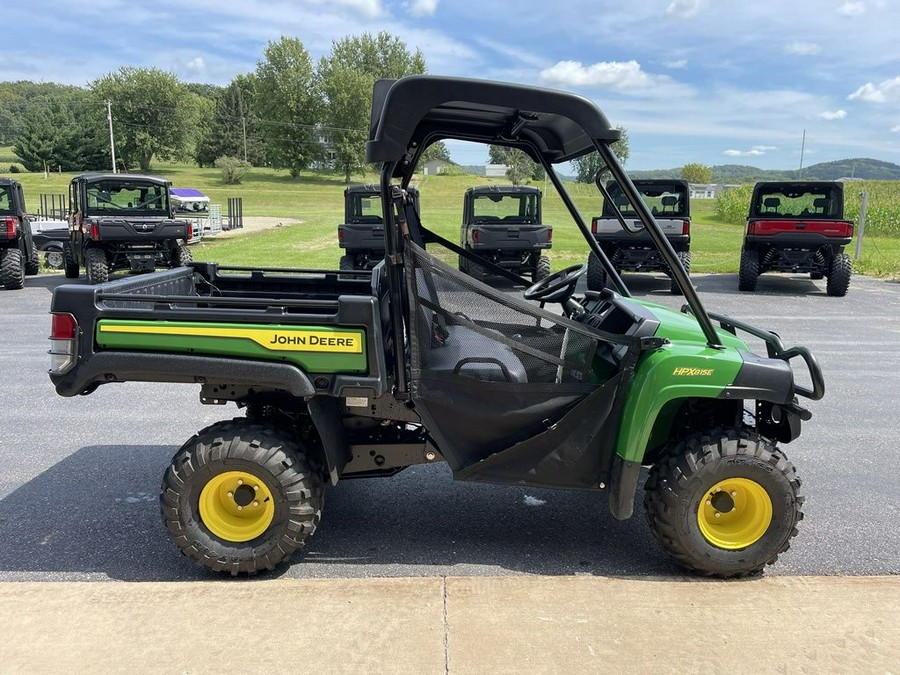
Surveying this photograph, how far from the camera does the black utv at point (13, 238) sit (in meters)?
12.9

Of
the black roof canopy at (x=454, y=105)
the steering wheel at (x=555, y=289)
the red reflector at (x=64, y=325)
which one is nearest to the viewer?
the black roof canopy at (x=454, y=105)

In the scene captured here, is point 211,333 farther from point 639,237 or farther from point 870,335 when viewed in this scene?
point 639,237

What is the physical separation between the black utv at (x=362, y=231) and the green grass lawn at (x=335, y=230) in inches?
49.4

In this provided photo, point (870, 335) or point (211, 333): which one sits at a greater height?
point (211, 333)

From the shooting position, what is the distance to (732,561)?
314cm

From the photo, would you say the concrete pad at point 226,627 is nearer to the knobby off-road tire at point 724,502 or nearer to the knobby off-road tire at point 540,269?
the knobby off-road tire at point 724,502

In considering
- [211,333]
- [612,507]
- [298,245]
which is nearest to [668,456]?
[612,507]

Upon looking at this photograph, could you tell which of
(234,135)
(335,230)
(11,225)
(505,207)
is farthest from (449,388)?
(234,135)

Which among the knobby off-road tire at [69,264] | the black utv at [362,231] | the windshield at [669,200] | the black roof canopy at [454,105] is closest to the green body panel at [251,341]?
the black roof canopy at [454,105]

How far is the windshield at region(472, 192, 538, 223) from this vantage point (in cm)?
1493

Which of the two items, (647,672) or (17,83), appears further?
(17,83)

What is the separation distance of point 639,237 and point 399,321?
35.5ft

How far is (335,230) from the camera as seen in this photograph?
2747 centimetres

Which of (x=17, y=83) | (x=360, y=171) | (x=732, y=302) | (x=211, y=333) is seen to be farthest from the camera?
(x=17, y=83)
